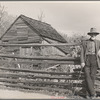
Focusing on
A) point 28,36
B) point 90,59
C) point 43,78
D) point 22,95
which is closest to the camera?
point 90,59

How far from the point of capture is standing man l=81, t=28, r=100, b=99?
7742mm

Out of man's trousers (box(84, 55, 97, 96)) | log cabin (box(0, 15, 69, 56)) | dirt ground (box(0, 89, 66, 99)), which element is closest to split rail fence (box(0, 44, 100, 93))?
man's trousers (box(84, 55, 97, 96))

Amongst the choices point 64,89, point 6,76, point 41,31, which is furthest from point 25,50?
point 64,89

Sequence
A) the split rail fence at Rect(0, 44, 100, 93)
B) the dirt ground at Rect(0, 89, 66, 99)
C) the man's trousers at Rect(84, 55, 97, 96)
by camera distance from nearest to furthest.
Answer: the man's trousers at Rect(84, 55, 97, 96) < the dirt ground at Rect(0, 89, 66, 99) < the split rail fence at Rect(0, 44, 100, 93)

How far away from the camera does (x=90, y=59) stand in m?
7.79

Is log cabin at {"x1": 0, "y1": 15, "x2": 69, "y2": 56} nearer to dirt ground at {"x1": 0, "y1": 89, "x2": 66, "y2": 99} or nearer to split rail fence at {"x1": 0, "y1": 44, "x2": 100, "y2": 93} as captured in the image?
split rail fence at {"x1": 0, "y1": 44, "x2": 100, "y2": 93}

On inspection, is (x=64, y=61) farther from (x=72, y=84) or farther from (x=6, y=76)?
(x=6, y=76)

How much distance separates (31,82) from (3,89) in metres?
1.04

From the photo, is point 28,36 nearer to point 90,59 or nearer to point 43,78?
point 43,78

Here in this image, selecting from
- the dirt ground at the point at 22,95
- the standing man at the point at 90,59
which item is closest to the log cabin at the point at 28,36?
the dirt ground at the point at 22,95

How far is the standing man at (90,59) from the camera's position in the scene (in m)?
7.74

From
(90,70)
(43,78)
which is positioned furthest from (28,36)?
(90,70)

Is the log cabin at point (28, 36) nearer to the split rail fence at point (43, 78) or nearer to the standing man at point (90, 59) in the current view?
the split rail fence at point (43, 78)

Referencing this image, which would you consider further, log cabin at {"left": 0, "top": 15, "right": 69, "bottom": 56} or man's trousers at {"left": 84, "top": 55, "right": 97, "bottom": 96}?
log cabin at {"left": 0, "top": 15, "right": 69, "bottom": 56}
